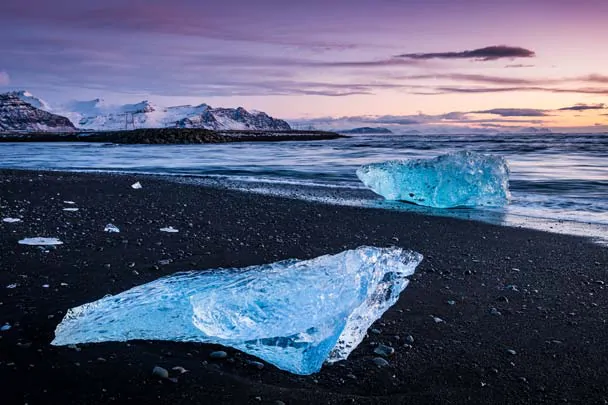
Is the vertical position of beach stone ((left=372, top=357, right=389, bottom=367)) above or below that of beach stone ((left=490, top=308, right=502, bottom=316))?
above

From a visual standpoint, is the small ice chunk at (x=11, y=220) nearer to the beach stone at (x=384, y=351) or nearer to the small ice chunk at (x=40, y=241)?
the small ice chunk at (x=40, y=241)

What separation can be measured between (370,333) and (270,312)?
0.73 m

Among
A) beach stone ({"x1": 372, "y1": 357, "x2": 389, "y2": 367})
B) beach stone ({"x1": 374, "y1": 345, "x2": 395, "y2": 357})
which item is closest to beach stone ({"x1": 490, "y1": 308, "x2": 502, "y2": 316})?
beach stone ({"x1": 374, "y1": 345, "x2": 395, "y2": 357})

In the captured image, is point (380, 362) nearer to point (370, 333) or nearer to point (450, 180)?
point (370, 333)

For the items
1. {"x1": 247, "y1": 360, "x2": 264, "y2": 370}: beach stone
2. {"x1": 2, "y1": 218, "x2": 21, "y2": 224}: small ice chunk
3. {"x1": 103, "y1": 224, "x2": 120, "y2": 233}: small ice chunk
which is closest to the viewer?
{"x1": 247, "y1": 360, "x2": 264, "y2": 370}: beach stone

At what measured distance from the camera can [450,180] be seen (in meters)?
10.2

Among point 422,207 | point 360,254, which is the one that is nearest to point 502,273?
point 360,254

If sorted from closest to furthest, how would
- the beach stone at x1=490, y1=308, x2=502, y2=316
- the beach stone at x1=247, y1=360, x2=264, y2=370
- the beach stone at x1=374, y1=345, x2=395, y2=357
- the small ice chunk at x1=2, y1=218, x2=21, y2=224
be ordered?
the beach stone at x1=247, y1=360, x2=264, y2=370, the beach stone at x1=374, y1=345, x2=395, y2=357, the beach stone at x1=490, y1=308, x2=502, y2=316, the small ice chunk at x1=2, y1=218, x2=21, y2=224

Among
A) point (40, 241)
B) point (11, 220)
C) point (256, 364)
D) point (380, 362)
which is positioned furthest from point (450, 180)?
point (256, 364)

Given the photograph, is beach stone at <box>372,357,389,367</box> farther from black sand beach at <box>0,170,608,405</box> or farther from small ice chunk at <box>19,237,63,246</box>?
small ice chunk at <box>19,237,63,246</box>

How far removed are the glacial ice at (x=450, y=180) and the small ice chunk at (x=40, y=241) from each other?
7046 mm

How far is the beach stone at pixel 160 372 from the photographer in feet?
9.09

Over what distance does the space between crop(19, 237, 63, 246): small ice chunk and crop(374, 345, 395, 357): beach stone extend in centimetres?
388

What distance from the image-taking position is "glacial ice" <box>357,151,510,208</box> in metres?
10.2
